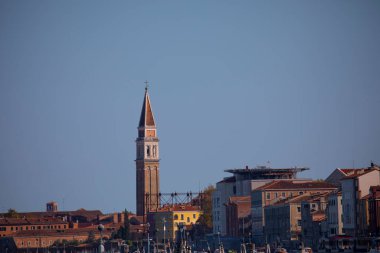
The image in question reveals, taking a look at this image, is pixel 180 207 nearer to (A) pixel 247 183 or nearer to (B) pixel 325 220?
(A) pixel 247 183

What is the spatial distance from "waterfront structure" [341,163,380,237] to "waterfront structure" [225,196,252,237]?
3504 centimetres

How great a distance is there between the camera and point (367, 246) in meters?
99.2

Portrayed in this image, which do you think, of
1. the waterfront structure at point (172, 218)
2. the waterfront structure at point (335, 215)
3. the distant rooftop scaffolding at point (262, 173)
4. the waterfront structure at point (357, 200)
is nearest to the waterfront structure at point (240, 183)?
the distant rooftop scaffolding at point (262, 173)

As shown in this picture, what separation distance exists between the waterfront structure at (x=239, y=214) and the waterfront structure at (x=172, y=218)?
3420cm

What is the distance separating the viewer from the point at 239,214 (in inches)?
5989

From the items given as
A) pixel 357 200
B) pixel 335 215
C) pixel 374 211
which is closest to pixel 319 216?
pixel 335 215

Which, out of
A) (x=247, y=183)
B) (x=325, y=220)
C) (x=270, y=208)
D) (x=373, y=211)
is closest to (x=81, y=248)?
(x=247, y=183)

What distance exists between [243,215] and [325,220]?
1183 inches

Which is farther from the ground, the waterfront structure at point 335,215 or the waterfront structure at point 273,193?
the waterfront structure at point 273,193

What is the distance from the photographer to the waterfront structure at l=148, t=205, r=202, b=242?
630ft

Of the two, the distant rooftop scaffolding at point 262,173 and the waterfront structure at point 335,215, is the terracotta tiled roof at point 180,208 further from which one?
the waterfront structure at point 335,215

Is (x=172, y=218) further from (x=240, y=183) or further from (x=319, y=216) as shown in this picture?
(x=319, y=216)

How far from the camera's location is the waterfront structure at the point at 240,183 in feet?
520

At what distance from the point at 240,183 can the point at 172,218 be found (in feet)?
110
